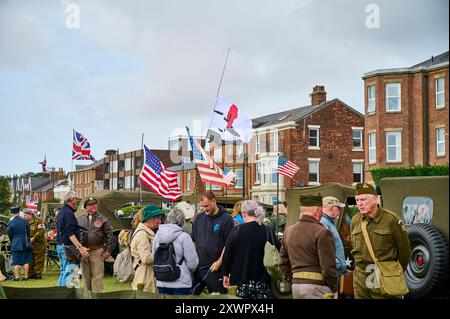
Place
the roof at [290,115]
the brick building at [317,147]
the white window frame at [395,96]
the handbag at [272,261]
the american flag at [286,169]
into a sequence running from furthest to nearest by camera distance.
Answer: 1. the roof at [290,115]
2. the brick building at [317,147]
3. the white window frame at [395,96]
4. the american flag at [286,169]
5. the handbag at [272,261]

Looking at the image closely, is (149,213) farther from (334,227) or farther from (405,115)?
(405,115)

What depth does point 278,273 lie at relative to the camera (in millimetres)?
7172

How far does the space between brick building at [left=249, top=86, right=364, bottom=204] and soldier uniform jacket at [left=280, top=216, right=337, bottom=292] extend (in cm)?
4730

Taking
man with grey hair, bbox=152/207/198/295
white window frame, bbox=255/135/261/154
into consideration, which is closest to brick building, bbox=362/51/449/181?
white window frame, bbox=255/135/261/154

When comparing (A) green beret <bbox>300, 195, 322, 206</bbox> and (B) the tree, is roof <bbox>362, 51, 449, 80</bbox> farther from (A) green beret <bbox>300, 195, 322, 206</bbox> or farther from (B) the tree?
(B) the tree

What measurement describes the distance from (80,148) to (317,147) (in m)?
30.6

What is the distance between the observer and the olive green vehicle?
737 centimetres

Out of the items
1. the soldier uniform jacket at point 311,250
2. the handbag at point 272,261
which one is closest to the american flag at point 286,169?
the handbag at point 272,261

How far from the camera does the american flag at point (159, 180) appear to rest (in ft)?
63.3

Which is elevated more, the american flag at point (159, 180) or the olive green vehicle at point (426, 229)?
the american flag at point (159, 180)

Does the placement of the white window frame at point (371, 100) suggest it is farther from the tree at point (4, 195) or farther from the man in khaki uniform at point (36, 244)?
the tree at point (4, 195)

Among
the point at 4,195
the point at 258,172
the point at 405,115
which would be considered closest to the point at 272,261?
the point at 405,115

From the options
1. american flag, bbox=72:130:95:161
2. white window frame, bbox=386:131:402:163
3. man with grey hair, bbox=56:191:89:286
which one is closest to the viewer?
man with grey hair, bbox=56:191:89:286

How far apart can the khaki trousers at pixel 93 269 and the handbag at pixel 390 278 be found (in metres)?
5.45
